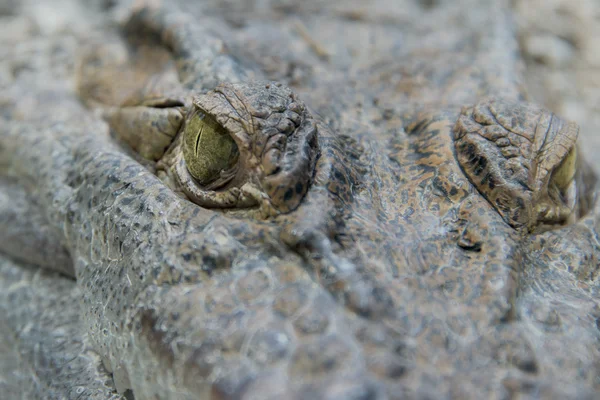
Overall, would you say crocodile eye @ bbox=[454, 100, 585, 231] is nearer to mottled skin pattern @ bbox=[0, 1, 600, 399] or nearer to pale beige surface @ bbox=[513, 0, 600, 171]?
mottled skin pattern @ bbox=[0, 1, 600, 399]

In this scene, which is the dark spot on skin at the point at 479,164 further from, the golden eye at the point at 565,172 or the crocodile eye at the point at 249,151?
the crocodile eye at the point at 249,151

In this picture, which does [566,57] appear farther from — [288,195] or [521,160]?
[288,195]

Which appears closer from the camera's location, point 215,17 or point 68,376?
point 68,376

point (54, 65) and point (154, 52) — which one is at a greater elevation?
point (154, 52)

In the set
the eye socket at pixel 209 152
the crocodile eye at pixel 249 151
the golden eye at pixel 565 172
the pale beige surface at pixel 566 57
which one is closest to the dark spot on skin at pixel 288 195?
the crocodile eye at pixel 249 151

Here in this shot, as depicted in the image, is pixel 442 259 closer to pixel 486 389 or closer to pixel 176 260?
pixel 486 389

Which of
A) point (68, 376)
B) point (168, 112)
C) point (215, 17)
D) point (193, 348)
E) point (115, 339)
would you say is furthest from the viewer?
point (215, 17)

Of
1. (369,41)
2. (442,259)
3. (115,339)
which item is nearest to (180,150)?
(115,339)
